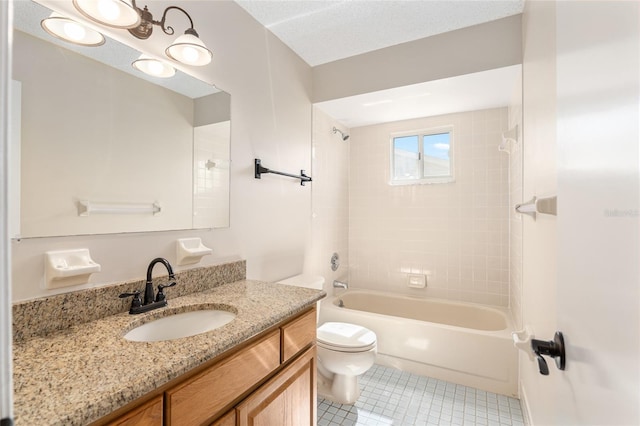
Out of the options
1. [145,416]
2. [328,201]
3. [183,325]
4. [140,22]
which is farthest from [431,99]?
[145,416]

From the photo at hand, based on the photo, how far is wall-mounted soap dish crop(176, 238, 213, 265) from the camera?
138 cm

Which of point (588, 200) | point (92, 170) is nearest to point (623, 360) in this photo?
point (588, 200)

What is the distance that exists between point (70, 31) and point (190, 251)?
948mm

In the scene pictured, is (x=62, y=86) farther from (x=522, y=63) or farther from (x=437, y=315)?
(x=437, y=315)

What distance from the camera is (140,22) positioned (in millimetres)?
1124

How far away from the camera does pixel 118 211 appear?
1.17 m

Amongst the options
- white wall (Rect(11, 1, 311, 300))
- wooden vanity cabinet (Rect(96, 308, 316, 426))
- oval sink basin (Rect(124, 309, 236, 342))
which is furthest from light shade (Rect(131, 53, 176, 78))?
wooden vanity cabinet (Rect(96, 308, 316, 426))

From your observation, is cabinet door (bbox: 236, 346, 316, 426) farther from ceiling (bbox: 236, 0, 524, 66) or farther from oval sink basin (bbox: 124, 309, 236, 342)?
ceiling (bbox: 236, 0, 524, 66)

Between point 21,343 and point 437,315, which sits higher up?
point 21,343

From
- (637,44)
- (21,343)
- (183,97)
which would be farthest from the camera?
(183,97)

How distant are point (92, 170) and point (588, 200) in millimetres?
1459

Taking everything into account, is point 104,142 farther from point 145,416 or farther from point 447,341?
point 447,341

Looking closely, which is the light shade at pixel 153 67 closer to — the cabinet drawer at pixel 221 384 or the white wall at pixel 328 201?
the cabinet drawer at pixel 221 384

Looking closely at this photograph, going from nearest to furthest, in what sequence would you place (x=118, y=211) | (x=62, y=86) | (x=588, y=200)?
(x=588, y=200) → (x=62, y=86) → (x=118, y=211)
